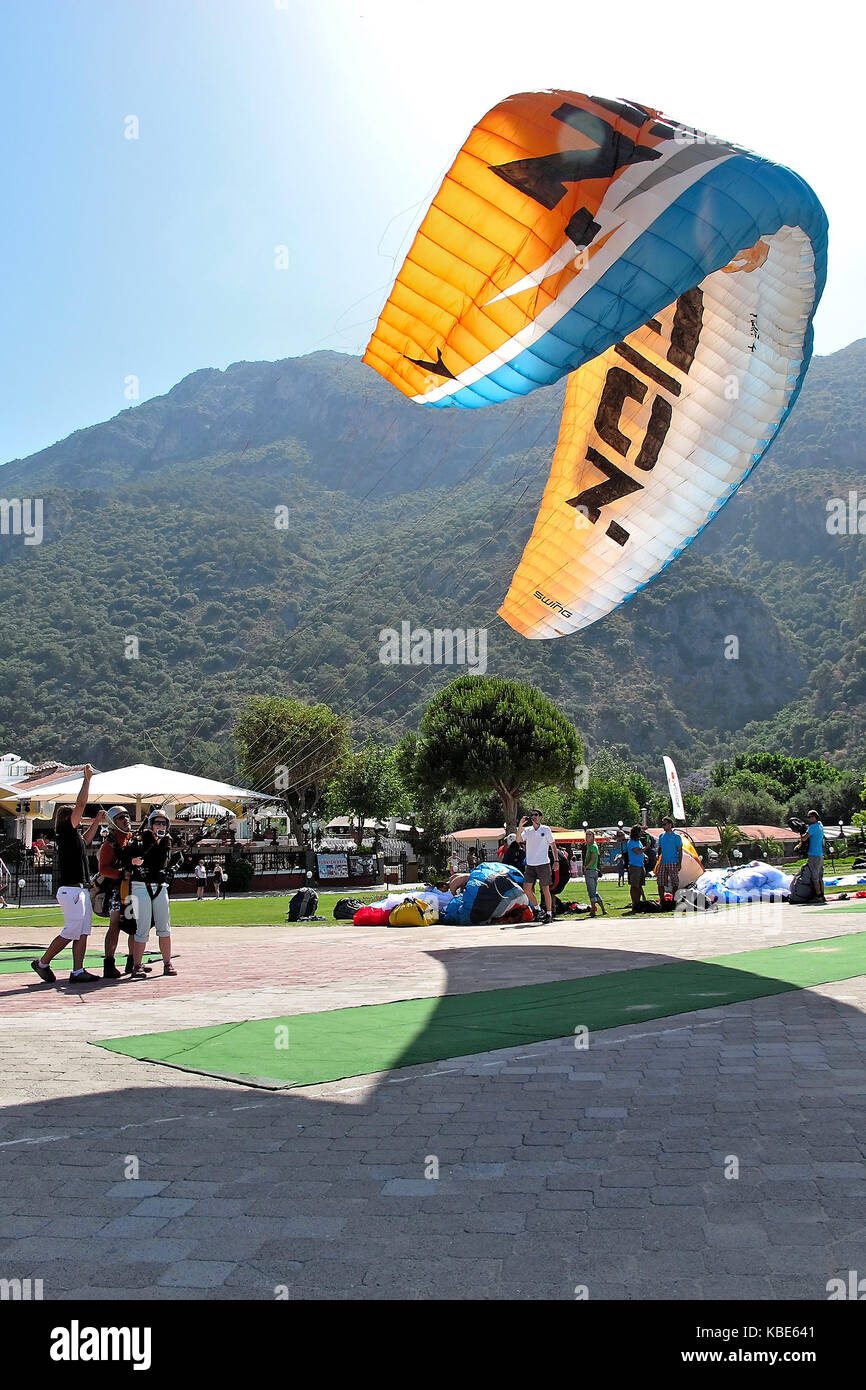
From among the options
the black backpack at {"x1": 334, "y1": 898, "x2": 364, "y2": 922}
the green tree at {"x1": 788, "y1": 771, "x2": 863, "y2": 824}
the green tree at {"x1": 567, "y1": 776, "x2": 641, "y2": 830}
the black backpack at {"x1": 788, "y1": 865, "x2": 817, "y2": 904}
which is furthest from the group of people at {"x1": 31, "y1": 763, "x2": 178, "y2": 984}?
the green tree at {"x1": 567, "y1": 776, "x2": 641, "y2": 830}

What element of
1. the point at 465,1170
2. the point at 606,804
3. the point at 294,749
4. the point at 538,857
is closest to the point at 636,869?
the point at 538,857

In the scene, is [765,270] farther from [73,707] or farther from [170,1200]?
[73,707]

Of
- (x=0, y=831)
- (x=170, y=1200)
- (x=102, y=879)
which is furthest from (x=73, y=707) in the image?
(x=170, y=1200)

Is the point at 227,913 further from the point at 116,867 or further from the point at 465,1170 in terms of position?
the point at 465,1170

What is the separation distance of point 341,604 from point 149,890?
241 feet

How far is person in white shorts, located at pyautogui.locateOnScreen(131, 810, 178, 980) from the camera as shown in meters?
10.3

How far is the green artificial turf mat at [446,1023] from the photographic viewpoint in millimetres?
6117

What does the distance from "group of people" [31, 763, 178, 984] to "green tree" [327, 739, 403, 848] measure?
48.0 m

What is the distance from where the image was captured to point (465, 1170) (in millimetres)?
4055

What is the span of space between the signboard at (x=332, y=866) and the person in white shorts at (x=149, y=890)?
22152mm

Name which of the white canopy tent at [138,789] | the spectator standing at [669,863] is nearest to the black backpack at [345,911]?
the spectator standing at [669,863]

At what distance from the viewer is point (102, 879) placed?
10.7 meters

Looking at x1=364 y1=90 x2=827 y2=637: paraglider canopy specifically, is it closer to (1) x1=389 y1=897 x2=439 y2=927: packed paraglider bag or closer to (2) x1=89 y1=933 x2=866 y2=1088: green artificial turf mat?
(2) x1=89 y1=933 x2=866 y2=1088: green artificial turf mat

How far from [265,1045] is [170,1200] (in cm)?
288
